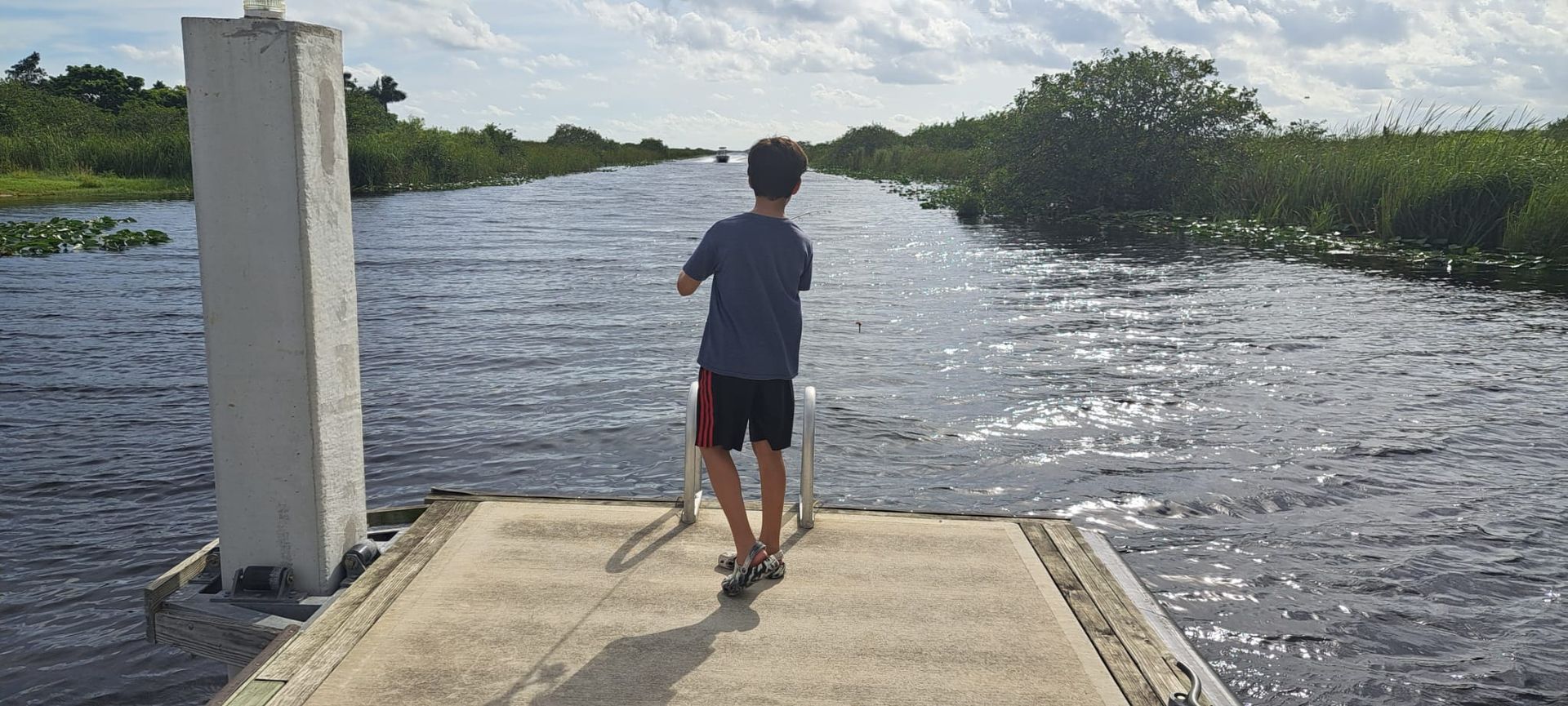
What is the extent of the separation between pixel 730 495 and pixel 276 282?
6.14 ft

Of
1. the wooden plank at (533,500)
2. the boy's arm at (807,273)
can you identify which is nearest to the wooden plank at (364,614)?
the wooden plank at (533,500)

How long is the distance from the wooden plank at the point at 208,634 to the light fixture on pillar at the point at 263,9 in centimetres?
223

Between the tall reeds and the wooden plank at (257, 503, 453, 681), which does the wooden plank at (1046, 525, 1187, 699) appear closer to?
the wooden plank at (257, 503, 453, 681)

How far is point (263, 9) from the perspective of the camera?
12.9ft

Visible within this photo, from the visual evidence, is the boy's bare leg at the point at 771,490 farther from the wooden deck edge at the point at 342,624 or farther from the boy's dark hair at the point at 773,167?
the wooden deck edge at the point at 342,624

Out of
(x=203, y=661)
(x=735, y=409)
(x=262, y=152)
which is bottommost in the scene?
(x=203, y=661)

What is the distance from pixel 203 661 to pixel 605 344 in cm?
857

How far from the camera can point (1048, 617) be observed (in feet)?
13.6

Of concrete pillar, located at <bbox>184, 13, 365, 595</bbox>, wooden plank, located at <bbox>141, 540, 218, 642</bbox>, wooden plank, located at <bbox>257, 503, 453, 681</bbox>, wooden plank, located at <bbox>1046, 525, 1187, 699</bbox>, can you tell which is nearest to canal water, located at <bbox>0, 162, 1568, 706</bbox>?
wooden plank, located at <bbox>141, 540, 218, 642</bbox>

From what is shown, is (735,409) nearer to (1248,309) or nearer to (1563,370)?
(1563,370)

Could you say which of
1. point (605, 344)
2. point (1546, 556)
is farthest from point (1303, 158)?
point (1546, 556)

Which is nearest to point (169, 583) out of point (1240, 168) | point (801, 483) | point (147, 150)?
point (801, 483)

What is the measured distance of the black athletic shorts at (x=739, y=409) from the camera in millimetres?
4324

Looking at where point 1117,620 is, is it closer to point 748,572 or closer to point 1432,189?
point 748,572
